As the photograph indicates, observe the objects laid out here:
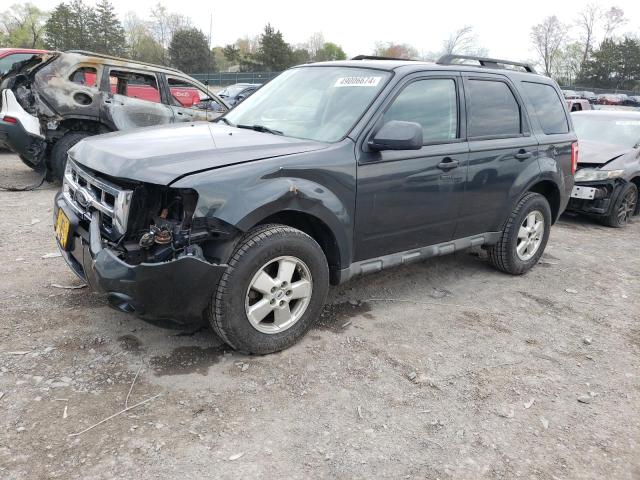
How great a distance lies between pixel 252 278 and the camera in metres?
3.17

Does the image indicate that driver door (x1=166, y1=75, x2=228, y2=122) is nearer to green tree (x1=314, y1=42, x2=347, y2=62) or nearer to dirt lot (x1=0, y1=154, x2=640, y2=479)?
dirt lot (x1=0, y1=154, x2=640, y2=479)

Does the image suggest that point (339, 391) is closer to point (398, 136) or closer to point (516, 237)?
point (398, 136)

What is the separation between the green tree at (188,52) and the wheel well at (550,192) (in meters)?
48.7

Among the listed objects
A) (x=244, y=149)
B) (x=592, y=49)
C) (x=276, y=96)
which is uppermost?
(x=592, y=49)

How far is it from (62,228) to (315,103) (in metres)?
1.97

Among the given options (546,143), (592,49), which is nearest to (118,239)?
(546,143)

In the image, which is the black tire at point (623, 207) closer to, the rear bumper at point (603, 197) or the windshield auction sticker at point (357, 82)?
the rear bumper at point (603, 197)

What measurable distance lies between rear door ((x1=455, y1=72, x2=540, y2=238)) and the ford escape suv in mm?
15

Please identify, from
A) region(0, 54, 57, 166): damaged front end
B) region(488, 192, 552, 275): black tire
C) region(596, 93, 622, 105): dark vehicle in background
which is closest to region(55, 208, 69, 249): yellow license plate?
region(488, 192, 552, 275): black tire

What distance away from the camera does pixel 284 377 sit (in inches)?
126

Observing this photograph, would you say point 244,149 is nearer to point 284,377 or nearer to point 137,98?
point 284,377

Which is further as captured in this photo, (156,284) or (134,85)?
(134,85)

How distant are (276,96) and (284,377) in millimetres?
2293

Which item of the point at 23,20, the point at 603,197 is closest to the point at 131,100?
the point at 603,197
